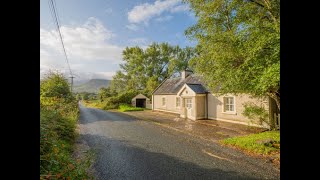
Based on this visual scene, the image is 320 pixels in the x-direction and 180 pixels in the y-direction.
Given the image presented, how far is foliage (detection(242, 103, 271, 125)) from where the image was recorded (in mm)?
12469

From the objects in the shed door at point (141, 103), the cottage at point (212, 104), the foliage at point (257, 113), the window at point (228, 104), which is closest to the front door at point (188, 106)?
the cottage at point (212, 104)

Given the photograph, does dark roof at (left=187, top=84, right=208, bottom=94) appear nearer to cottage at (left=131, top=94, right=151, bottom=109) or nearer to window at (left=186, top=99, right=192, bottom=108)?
window at (left=186, top=99, right=192, bottom=108)

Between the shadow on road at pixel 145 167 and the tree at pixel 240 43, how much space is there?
12.7 ft

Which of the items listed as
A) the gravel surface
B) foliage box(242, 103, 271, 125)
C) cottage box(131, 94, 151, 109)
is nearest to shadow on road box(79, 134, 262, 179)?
the gravel surface

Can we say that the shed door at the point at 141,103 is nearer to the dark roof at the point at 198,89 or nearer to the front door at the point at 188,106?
the front door at the point at 188,106

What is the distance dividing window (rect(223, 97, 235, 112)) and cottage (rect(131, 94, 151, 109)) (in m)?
19.6

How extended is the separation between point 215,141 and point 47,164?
761 centimetres

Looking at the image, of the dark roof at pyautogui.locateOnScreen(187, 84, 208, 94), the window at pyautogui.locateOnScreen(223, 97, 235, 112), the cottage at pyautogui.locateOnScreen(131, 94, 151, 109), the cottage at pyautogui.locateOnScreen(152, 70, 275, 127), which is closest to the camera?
the cottage at pyautogui.locateOnScreen(152, 70, 275, 127)

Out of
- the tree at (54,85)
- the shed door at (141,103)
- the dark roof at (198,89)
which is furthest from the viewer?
the shed door at (141,103)

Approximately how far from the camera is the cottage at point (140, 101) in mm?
34834

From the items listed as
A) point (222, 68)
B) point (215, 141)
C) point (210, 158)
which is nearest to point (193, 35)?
point (222, 68)

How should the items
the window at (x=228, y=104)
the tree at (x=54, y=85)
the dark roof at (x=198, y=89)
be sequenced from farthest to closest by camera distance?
the dark roof at (x=198, y=89), the window at (x=228, y=104), the tree at (x=54, y=85)

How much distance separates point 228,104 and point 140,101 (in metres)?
22.0

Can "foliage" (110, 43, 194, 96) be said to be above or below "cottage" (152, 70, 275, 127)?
above
